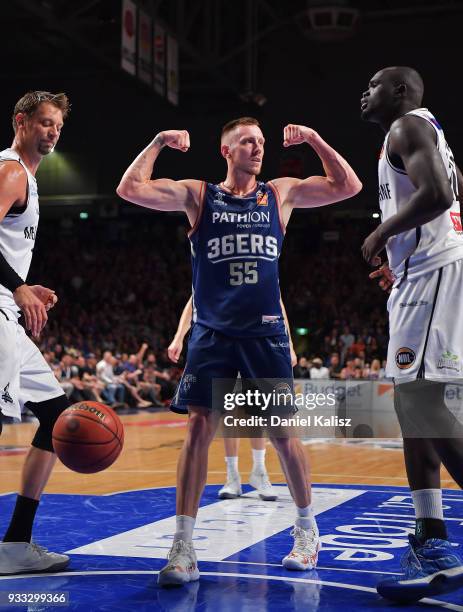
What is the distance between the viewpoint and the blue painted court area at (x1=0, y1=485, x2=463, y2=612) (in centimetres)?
349

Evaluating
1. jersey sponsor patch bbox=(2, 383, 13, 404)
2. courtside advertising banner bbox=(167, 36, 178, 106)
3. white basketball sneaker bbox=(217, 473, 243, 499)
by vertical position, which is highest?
courtside advertising banner bbox=(167, 36, 178, 106)

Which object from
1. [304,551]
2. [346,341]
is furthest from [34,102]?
[346,341]

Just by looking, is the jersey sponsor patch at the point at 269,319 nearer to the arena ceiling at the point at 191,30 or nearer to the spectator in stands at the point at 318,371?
the arena ceiling at the point at 191,30

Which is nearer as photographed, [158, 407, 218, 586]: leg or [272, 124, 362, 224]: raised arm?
[158, 407, 218, 586]: leg

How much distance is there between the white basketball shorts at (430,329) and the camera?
3355 millimetres

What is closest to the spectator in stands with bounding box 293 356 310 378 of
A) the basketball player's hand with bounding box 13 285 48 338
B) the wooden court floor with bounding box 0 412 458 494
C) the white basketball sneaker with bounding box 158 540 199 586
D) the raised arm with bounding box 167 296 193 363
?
the wooden court floor with bounding box 0 412 458 494

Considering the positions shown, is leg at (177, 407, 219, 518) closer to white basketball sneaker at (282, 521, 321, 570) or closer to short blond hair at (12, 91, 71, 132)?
white basketball sneaker at (282, 521, 321, 570)

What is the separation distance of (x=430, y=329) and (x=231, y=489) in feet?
11.0

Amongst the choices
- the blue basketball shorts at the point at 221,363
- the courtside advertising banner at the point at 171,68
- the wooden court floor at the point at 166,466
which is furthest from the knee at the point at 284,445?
the courtside advertising banner at the point at 171,68

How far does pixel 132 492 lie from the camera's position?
6590 mm

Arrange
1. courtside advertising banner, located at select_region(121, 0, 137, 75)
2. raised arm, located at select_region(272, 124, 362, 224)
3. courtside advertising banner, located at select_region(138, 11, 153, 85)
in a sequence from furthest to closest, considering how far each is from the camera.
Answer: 1. courtside advertising banner, located at select_region(138, 11, 153, 85)
2. courtside advertising banner, located at select_region(121, 0, 137, 75)
3. raised arm, located at select_region(272, 124, 362, 224)

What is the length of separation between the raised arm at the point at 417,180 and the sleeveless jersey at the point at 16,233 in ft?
5.46

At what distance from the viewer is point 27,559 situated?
3.96 meters

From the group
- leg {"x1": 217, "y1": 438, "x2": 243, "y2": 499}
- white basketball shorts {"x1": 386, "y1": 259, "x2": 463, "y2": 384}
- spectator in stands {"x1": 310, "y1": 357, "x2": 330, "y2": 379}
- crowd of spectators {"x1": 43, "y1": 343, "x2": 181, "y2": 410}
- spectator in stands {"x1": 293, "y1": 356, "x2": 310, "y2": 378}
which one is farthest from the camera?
spectator in stands {"x1": 293, "y1": 356, "x2": 310, "y2": 378}
